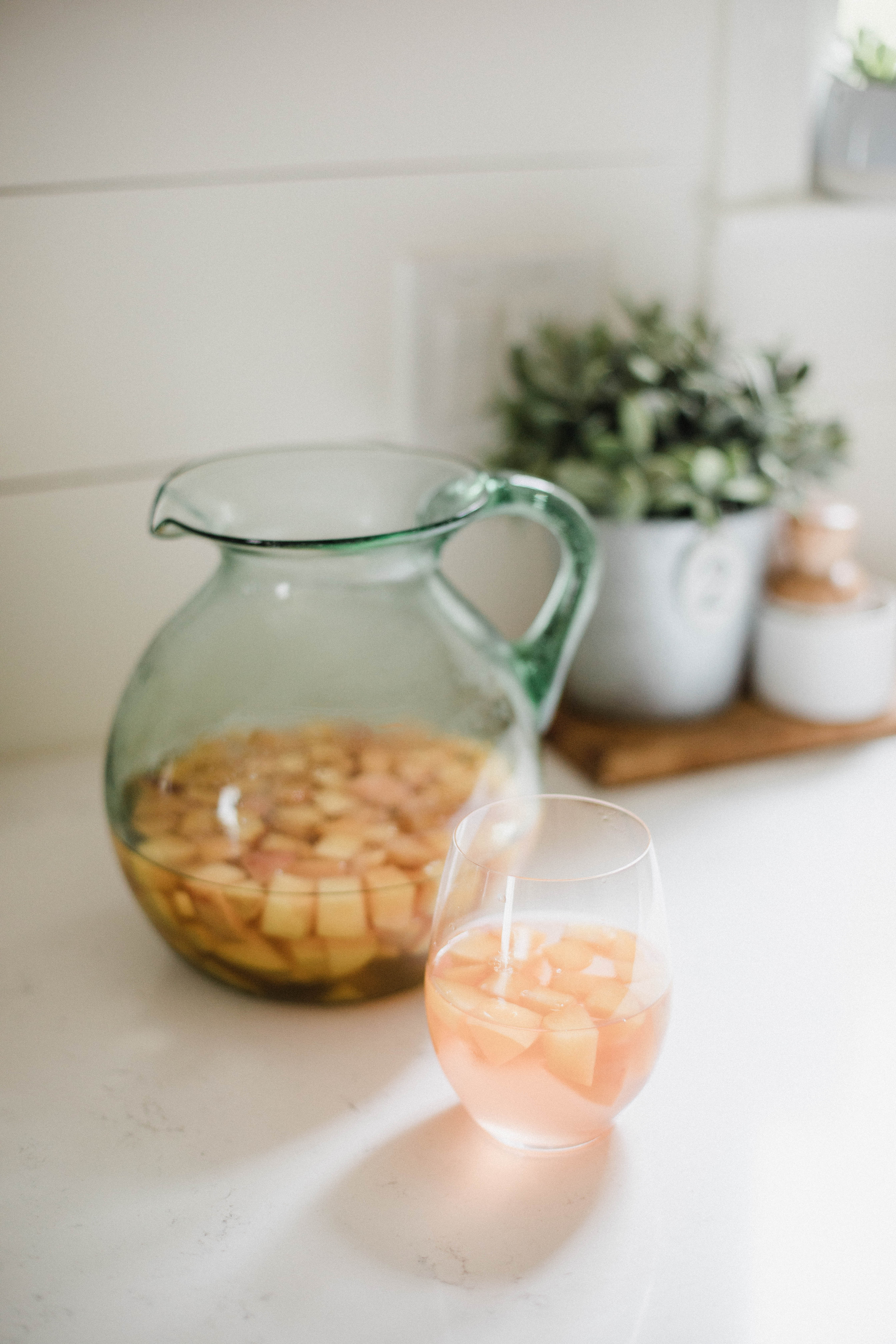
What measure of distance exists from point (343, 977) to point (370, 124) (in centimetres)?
55

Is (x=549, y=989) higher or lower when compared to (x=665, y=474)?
lower

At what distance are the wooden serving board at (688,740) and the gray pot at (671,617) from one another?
1 centimetres

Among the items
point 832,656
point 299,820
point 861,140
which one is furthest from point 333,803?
point 861,140

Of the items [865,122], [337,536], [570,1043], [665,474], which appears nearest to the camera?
[570,1043]

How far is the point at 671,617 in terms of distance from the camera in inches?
32.3

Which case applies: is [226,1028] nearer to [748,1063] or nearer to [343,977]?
[343,977]

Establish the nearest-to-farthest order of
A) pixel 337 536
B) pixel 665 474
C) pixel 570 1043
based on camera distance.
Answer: pixel 570 1043, pixel 337 536, pixel 665 474

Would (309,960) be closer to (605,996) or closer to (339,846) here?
(339,846)

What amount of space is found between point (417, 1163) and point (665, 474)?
456mm

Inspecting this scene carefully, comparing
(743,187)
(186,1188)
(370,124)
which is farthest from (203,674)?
(743,187)

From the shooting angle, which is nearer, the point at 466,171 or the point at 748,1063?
the point at 748,1063

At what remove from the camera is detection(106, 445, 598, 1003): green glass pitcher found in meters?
0.56

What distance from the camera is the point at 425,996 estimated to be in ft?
1.65

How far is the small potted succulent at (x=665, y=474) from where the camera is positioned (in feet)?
2.59
